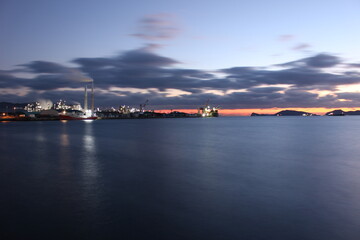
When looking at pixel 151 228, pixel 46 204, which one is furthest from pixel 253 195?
pixel 46 204

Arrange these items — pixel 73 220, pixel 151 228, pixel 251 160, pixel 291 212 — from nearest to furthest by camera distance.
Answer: pixel 151 228, pixel 73 220, pixel 291 212, pixel 251 160

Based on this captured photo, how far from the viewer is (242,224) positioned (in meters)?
10.3

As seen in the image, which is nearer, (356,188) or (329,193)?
(329,193)

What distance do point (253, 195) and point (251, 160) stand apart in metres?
13.7

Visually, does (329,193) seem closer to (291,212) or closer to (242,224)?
(291,212)

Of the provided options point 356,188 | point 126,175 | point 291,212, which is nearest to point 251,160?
point 356,188

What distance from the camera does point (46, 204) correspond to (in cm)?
1240

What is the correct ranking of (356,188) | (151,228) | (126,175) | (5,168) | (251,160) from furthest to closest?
(251,160) → (5,168) → (126,175) → (356,188) → (151,228)

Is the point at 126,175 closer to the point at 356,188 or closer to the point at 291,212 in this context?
the point at 291,212

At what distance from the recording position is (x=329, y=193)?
14961 millimetres

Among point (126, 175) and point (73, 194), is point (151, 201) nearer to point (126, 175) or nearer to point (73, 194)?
point (73, 194)

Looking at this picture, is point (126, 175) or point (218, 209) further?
point (126, 175)

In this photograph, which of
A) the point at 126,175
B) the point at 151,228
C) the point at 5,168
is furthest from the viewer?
the point at 5,168

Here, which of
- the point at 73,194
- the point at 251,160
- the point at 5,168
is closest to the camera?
the point at 73,194
